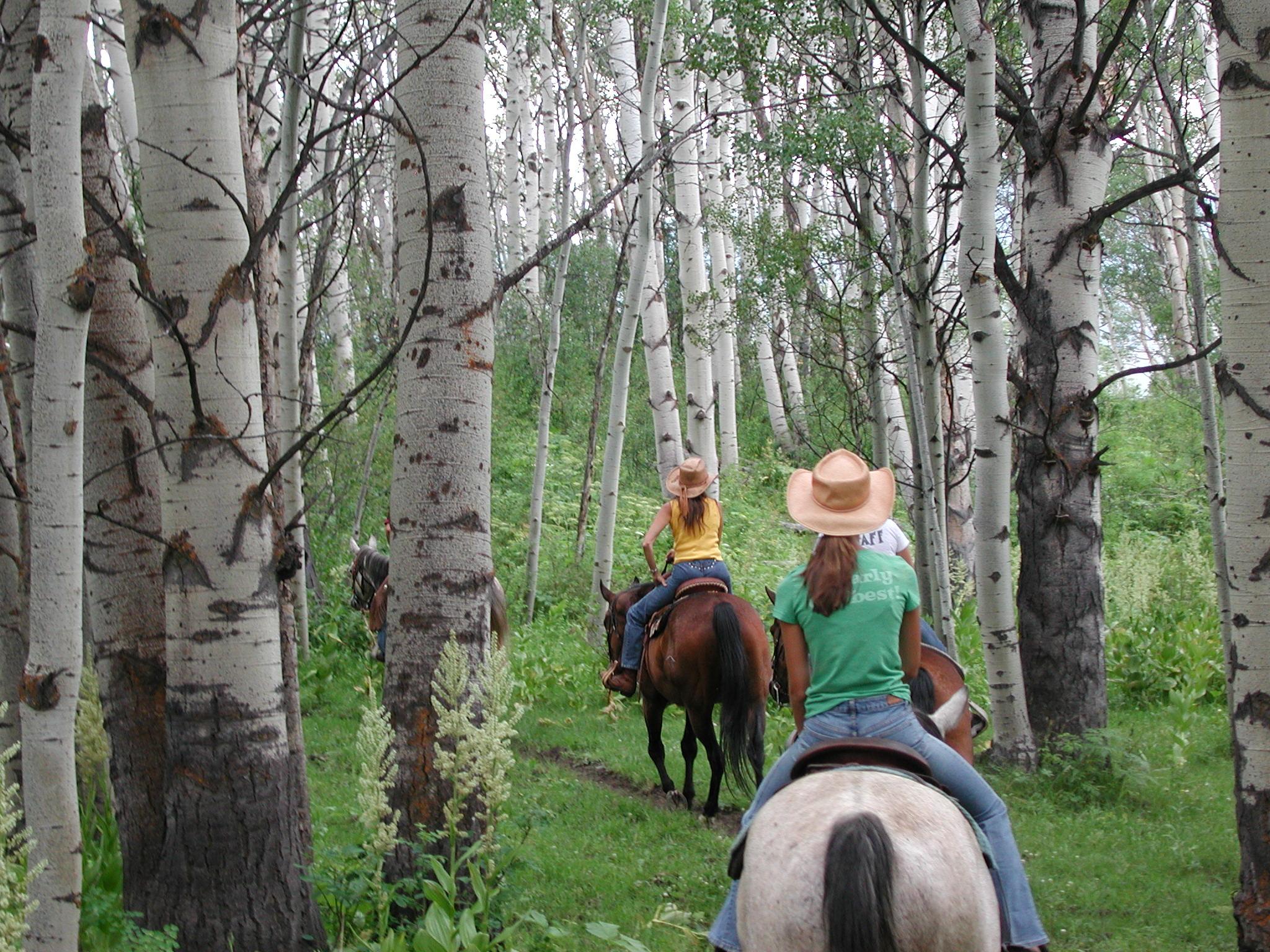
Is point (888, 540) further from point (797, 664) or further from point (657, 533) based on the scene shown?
point (797, 664)

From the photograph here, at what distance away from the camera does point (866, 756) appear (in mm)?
3602

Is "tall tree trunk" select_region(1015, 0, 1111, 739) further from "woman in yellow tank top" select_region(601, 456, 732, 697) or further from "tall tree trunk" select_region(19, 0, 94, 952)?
"tall tree trunk" select_region(19, 0, 94, 952)

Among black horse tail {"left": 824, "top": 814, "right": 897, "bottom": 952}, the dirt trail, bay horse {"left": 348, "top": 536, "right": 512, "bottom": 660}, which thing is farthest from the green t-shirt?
bay horse {"left": 348, "top": 536, "right": 512, "bottom": 660}

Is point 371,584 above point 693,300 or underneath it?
underneath

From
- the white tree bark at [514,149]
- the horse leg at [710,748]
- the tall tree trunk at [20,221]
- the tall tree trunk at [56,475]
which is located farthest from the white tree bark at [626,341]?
the white tree bark at [514,149]

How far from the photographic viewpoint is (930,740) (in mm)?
3820

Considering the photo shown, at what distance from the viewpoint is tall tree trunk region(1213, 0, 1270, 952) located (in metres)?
4.46

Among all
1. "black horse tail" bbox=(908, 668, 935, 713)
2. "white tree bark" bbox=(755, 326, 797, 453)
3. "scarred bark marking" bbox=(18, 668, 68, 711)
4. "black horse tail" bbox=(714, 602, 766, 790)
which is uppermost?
"white tree bark" bbox=(755, 326, 797, 453)

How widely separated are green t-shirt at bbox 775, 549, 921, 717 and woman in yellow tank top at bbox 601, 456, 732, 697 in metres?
4.17

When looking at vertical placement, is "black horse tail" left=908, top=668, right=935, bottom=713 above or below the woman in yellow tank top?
below

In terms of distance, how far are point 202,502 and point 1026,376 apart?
237 inches

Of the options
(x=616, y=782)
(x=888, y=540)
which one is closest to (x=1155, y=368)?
(x=888, y=540)

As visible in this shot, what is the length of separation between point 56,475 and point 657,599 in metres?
6.04

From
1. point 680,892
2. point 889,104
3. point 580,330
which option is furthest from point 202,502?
point 580,330
